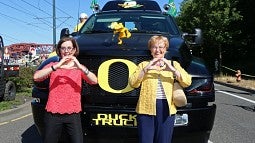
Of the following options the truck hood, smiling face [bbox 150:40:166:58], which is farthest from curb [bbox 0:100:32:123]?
smiling face [bbox 150:40:166:58]

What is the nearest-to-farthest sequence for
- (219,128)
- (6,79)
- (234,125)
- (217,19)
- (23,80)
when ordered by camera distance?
(219,128) < (234,125) < (6,79) < (23,80) < (217,19)

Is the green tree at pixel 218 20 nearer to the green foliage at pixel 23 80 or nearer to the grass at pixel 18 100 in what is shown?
the green foliage at pixel 23 80

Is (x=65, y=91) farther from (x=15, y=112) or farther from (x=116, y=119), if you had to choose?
(x=15, y=112)

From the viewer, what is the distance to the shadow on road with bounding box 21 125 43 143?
6.60m

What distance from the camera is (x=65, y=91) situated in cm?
428

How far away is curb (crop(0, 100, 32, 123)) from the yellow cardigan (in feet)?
17.7

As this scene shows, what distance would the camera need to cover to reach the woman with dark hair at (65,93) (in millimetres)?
4250

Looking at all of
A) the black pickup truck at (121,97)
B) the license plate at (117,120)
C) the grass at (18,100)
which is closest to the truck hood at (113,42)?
the black pickup truck at (121,97)

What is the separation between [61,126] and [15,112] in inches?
221

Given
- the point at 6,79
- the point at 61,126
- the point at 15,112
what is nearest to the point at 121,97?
the point at 61,126

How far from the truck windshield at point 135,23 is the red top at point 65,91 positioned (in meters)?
1.84

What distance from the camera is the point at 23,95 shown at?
519 inches

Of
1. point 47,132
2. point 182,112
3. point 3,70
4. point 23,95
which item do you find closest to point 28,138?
point 47,132

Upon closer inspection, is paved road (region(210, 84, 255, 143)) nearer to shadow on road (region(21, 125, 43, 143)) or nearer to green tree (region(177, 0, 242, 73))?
shadow on road (region(21, 125, 43, 143))
